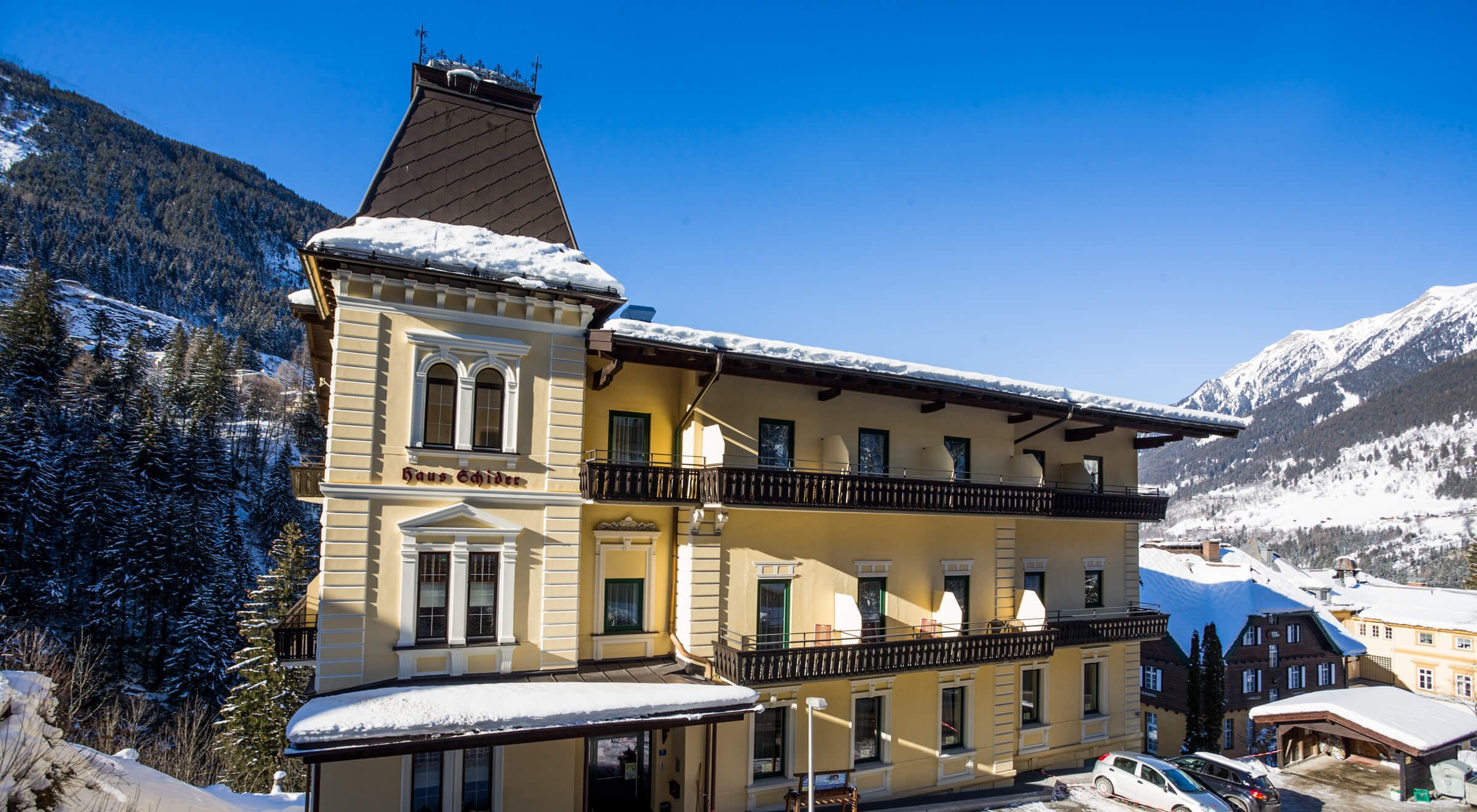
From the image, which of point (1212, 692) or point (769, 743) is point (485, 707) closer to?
point (769, 743)

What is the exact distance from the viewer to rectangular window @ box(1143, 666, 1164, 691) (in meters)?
54.5

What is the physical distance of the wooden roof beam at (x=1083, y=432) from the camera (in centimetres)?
3034

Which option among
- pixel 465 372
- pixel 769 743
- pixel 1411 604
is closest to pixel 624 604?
pixel 769 743

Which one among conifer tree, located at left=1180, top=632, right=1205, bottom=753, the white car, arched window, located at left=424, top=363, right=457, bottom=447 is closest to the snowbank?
arched window, located at left=424, top=363, right=457, bottom=447

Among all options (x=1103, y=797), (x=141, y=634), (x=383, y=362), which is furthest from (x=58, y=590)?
(x=1103, y=797)

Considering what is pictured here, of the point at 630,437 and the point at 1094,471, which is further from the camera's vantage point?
the point at 1094,471

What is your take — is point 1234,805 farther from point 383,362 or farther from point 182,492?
point 182,492

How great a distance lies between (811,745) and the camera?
1822cm

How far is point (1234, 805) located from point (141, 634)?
90.9 metres

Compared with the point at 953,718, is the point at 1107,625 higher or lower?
higher

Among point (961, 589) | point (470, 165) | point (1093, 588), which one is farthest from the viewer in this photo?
point (1093, 588)

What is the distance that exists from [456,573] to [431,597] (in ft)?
2.62

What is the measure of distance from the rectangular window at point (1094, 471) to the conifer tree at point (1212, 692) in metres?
26.5

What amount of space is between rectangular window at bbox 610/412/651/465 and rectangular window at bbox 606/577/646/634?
3.36 m
